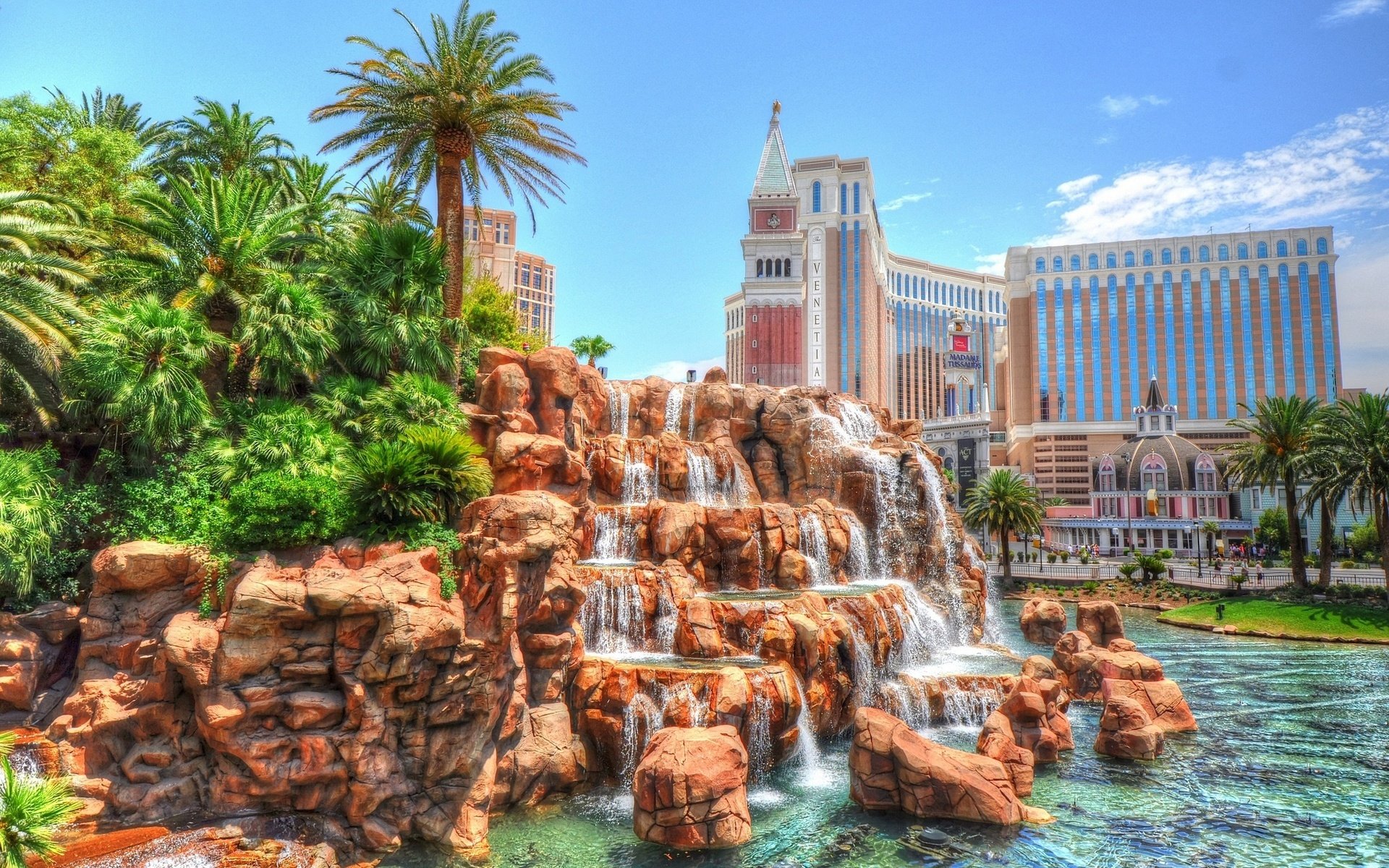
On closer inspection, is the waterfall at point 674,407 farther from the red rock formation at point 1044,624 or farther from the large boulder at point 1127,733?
the large boulder at point 1127,733

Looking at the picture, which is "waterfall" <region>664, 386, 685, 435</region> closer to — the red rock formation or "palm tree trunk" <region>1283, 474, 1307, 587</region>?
the red rock formation

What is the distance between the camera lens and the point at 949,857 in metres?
13.0

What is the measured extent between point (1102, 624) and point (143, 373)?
1271 inches

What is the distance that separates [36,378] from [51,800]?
12254 millimetres

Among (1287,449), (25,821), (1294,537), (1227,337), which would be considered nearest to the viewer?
(25,821)

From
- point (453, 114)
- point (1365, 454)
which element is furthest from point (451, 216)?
point (1365, 454)

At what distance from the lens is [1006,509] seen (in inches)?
1993

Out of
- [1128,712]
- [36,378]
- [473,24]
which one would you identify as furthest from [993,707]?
[473,24]

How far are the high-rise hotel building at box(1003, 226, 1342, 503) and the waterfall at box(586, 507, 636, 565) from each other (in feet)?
319

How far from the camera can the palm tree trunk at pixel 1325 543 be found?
40062mm

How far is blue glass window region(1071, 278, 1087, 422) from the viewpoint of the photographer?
108750 millimetres

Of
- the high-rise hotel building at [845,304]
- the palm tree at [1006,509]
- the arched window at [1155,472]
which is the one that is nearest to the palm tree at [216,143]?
the palm tree at [1006,509]

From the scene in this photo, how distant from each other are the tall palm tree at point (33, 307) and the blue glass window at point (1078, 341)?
113 meters

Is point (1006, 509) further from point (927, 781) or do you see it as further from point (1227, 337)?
point (1227, 337)
